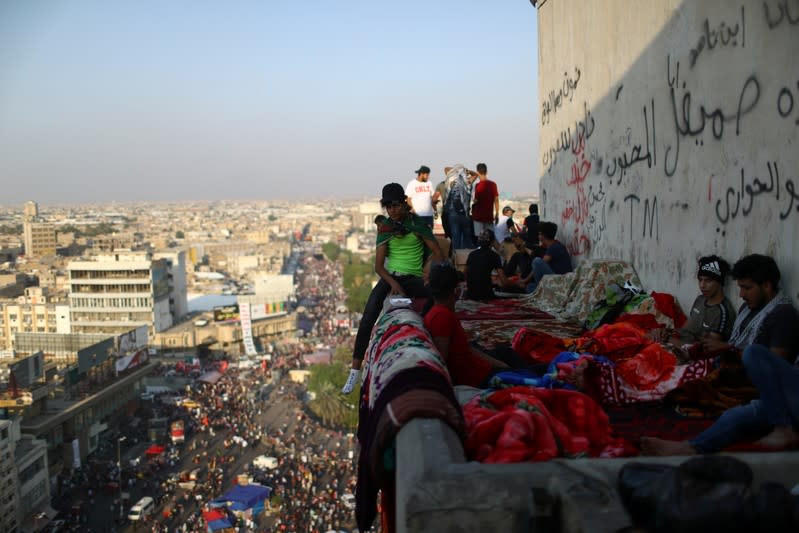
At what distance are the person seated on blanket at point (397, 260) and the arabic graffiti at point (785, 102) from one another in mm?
2696

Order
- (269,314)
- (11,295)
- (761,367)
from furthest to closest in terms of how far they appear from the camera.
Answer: (269,314) < (11,295) < (761,367)

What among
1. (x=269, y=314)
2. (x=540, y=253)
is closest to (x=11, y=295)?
(x=269, y=314)

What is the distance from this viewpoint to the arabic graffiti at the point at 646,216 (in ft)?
20.1

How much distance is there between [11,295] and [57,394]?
79.9 feet

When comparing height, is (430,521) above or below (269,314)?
above

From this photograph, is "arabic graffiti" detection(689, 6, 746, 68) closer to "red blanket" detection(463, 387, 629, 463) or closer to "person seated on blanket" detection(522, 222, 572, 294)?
"red blanket" detection(463, 387, 629, 463)

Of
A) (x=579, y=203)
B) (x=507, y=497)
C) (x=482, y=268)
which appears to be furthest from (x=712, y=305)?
(x=579, y=203)

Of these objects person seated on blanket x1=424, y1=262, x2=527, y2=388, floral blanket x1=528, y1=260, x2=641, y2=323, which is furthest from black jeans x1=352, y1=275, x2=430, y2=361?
floral blanket x1=528, y1=260, x2=641, y2=323

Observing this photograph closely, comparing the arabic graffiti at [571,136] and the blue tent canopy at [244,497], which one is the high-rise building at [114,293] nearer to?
the blue tent canopy at [244,497]

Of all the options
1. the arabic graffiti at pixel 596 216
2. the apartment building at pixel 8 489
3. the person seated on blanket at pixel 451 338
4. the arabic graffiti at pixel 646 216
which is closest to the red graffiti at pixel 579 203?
the arabic graffiti at pixel 596 216

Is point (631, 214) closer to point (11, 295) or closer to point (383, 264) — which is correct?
point (383, 264)

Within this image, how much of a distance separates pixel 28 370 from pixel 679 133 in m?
25.9

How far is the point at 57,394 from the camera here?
28234 millimetres

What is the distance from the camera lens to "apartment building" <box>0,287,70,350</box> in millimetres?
43562
